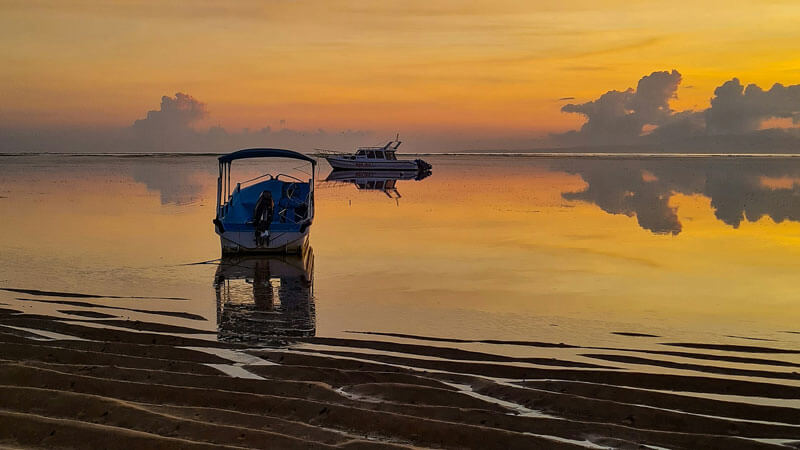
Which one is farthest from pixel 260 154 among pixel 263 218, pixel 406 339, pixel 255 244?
pixel 406 339

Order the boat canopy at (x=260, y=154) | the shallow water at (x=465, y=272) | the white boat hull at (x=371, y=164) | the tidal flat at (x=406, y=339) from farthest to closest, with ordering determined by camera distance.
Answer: the white boat hull at (x=371, y=164)
the boat canopy at (x=260, y=154)
the shallow water at (x=465, y=272)
the tidal flat at (x=406, y=339)

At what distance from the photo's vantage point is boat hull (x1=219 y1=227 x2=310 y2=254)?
19969 mm

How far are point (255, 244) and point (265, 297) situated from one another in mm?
5381

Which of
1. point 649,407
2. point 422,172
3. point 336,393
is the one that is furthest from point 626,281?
point 422,172

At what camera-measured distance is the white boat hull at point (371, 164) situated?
8025cm

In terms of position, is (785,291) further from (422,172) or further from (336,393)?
(422,172)

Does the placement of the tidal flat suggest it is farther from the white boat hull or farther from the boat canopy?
the white boat hull

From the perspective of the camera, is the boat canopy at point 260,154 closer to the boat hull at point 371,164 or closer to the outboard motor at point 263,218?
the outboard motor at point 263,218

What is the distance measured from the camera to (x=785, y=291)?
15.0 m

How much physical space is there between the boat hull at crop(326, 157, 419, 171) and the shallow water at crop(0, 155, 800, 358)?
1787 inches

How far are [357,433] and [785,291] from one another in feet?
38.9

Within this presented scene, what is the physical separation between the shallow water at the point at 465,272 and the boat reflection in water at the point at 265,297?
0.08 metres

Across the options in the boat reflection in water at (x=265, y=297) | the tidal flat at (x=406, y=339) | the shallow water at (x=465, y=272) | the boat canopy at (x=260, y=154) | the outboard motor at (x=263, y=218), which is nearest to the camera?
the tidal flat at (x=406, y=339)

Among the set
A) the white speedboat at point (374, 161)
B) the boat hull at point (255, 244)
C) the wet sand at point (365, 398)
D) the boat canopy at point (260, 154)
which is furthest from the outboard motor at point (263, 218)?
the white speedboat at point (374, 161)
